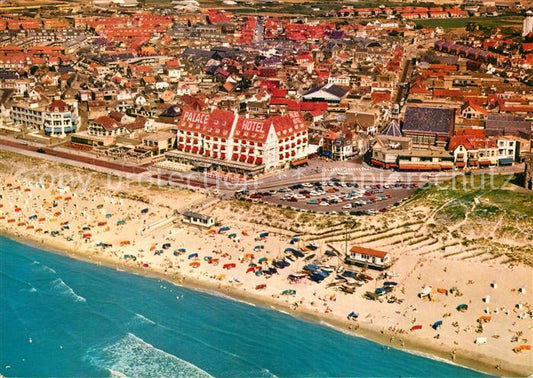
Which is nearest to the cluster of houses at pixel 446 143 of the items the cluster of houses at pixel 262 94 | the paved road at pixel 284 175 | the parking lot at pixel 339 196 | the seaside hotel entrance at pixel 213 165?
the cluster of houses at pixel 262 94

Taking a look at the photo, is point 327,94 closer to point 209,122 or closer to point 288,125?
point 288,125

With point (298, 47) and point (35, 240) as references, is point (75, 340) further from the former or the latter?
point (298, 47)

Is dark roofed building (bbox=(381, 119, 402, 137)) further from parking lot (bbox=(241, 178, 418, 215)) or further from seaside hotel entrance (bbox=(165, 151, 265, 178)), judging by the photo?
seaside hotel entrance (bbox=(165, 151, 265, 178))

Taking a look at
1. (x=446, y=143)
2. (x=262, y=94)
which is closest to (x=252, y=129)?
(x=446, y=143)

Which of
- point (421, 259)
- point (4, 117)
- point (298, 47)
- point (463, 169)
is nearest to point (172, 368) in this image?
point (421, 259)

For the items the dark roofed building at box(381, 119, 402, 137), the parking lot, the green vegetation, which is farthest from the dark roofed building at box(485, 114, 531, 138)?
the parking lot

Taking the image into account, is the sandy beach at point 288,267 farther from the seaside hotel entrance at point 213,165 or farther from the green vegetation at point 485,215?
the seaside hotel entrance at point 213,165
